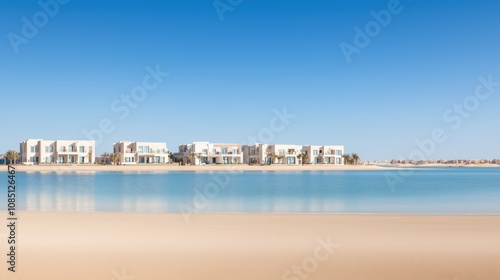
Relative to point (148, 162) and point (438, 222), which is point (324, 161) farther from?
point (438, 222)

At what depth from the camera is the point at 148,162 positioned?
10431 centimetres

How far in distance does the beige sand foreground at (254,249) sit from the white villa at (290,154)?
3948 inches

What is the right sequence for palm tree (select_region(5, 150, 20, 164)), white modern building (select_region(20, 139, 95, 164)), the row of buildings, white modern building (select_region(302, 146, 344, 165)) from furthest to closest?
white modern building (select_region(302, 146, 344, 165)) < the row of buildings < white modern building (select_region(20, 139, 95, 164)) < palm tree (select_region(5, 150, 20, 164))

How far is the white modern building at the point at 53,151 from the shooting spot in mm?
93500

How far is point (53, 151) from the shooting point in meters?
95.0

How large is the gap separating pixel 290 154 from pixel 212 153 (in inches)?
882

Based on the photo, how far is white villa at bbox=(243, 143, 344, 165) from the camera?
115m

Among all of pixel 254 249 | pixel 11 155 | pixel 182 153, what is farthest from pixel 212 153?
pixel 254 249

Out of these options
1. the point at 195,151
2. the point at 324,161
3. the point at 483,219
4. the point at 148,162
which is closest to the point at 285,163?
the point at 324,161

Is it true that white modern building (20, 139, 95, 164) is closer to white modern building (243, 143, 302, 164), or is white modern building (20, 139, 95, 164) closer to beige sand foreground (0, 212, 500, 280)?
white modern building (243, 143, 302, 164)

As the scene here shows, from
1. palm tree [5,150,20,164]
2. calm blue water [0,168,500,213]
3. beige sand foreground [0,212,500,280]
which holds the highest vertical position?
palm tree [5,150,20,164]

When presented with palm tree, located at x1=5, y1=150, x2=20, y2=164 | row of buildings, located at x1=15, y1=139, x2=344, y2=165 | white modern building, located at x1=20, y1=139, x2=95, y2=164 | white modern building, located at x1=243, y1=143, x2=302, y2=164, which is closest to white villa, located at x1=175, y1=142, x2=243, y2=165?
row of buildings, located at x1=15, y1=139, x2=344, y2=165

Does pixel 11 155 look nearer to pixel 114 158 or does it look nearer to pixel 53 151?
pixel 53 151

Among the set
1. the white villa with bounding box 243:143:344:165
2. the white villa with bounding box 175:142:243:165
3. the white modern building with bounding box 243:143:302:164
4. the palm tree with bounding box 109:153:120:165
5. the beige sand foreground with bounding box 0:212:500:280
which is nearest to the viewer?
the beige sand foreground with bounding box 0:212:500:280
